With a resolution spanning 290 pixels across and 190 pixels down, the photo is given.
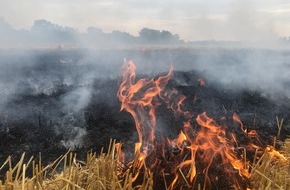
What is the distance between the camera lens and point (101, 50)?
20016mm

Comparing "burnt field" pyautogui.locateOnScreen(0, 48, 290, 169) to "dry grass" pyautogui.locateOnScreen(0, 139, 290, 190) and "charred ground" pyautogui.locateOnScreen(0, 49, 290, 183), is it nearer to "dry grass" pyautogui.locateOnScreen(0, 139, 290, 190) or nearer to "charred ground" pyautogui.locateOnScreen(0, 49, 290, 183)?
"charred ground" pyautogui.locateOnScreen(0, 49, 290, 183)

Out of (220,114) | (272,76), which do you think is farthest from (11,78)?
(272,76)

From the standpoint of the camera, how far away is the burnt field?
11844 mm

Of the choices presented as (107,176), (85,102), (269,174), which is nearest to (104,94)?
(85,102)

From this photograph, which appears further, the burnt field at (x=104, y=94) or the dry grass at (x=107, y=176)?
the burnt field at (x=104, y=94)

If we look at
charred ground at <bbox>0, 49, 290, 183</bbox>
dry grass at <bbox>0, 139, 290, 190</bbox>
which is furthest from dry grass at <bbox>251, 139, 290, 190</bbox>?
charred ground at <bbox>0, 49, 290, 183</bbox>

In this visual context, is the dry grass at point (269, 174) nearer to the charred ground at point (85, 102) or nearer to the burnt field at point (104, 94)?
the burnt field at point (104, 94)

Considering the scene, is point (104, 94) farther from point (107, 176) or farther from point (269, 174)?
point (269, 174)

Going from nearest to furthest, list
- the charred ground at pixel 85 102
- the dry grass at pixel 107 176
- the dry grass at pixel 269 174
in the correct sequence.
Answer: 1. the dry grass at pixel 107 176
2. the dry grass at pixel 269 174
3. the charred ground at pixel 85 102

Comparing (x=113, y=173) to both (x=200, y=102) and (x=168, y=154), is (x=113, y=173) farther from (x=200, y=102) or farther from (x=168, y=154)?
(x=200, y=102)

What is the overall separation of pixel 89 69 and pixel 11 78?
3.55m

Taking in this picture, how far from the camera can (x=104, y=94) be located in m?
14.6

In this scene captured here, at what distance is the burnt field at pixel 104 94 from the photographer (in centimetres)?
1184

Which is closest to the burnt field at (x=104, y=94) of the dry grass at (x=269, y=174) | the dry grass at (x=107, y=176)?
the dry grass at (x=269, y=174)
